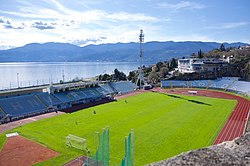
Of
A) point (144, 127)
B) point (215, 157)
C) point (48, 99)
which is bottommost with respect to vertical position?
point (144, 127)

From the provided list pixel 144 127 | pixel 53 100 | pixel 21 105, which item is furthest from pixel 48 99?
pixel 144 127

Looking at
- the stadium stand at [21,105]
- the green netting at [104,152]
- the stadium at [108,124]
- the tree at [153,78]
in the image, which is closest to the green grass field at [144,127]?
the stadium at [108,124]

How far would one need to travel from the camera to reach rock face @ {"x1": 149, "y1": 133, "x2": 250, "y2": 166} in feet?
17.5

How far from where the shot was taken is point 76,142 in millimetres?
21531

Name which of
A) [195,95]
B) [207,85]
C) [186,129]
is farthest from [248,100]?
[186,129]

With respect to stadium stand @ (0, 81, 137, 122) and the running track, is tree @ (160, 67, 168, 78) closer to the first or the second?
stadium stand @ (0, 81, 137, 122)

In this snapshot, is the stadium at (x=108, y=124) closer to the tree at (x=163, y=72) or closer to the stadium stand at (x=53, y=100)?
the stadium stand at (x=53, y=100)

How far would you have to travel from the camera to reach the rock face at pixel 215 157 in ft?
17.5

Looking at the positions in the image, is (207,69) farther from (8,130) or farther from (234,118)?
(8,130)

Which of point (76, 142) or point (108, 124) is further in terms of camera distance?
point (108, 124)

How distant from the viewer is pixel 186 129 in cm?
2592

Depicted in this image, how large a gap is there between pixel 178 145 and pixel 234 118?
13.1 metres

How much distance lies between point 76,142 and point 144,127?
8.41m

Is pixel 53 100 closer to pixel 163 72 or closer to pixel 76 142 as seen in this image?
pixel 76 142
